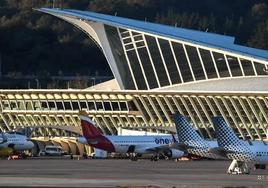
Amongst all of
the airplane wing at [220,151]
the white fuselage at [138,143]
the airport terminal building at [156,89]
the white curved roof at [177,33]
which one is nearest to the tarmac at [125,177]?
the airplane wing at [220,151]

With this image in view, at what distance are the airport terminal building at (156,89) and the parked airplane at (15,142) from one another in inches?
833

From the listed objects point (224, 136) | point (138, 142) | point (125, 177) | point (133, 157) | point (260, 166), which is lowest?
point (125, 177)

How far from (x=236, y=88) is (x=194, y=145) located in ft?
169

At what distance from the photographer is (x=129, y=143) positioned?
4363 inches

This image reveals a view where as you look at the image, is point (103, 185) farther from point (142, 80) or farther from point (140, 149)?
point (142, 80)

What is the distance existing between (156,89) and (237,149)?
6390 centimetres

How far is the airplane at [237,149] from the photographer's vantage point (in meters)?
77.9

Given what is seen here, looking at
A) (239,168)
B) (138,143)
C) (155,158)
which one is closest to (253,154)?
(239,168)

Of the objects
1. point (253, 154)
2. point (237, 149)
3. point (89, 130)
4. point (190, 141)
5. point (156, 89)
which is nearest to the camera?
point (237, 149)

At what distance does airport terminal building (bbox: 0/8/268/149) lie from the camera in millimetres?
135000

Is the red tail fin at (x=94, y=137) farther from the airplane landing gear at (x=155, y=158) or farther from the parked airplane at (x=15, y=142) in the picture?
the parked airplane at (x=15, y=142)

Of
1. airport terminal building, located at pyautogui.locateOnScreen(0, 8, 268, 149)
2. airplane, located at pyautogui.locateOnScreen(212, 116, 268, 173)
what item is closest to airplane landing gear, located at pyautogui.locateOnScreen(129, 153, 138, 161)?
airport terminal building, located at pyautogui.locateOnScreen(0, 8, 268, 149)

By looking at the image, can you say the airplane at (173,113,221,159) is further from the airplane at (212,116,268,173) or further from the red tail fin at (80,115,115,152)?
the red tail fin at (80,115,115,152)

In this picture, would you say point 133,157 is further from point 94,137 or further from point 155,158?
point 94,137
